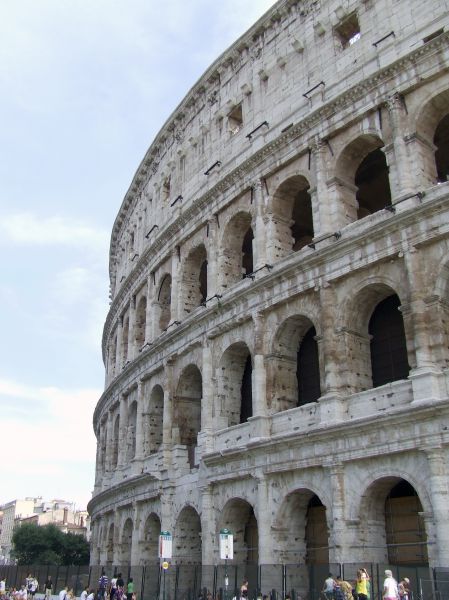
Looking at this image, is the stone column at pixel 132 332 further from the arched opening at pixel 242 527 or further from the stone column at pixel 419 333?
the stone column at pixel 419 333

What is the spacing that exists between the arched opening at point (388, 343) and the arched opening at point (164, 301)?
488 inches

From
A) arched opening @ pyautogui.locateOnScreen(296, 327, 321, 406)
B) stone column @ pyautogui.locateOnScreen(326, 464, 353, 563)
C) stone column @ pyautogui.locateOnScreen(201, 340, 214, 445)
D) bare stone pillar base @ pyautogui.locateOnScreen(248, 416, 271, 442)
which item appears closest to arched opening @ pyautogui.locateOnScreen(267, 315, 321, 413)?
arched opening @ pyautogui.locateOnScreen(296, 327, 321, 406)

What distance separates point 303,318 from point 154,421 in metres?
10.3

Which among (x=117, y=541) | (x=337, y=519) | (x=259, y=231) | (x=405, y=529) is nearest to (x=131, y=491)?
(x=117, y=541)

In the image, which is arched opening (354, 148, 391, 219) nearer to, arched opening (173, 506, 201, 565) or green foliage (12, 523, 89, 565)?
arched opening (173, 506, 201, 565)

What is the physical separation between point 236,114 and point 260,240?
7257mm

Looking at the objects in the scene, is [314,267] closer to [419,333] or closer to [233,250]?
[419,333]

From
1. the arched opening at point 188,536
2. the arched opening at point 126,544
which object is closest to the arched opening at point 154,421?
the arched opening at point 126,544

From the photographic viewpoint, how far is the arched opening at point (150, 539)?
88.3 ft

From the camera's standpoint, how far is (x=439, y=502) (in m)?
15.7

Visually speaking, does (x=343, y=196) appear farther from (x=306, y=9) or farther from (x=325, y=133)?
(x=306, y=9)

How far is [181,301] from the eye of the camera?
27703 mm

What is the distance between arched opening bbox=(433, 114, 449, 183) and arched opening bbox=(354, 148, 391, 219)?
5.89 feet

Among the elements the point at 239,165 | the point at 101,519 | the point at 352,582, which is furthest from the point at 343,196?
the point at 101,519
